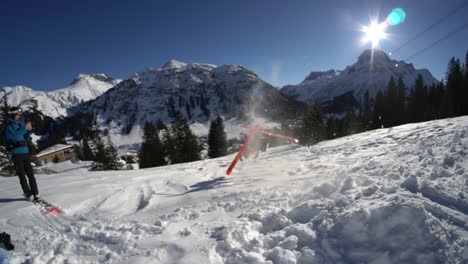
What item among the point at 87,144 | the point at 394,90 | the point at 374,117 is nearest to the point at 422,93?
the point at 394,90

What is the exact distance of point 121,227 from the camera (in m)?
4.59

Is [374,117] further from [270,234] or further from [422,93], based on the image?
[270,234]

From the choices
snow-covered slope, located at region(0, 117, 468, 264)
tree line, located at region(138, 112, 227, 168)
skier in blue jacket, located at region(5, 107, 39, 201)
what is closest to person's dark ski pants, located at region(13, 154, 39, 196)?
skier in blue jacket, located at region(5, 107, 39, 201)

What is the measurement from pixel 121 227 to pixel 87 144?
66622mm

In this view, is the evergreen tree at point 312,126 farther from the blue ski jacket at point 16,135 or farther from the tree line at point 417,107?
the blue ski jacket at point 16,135

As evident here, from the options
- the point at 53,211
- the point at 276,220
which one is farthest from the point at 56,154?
the point at 276,220

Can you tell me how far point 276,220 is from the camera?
4328mm

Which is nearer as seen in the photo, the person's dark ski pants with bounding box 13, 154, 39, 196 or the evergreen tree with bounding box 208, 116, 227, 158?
the person's dark ski pants with bounding box 13, 154, 39, 196

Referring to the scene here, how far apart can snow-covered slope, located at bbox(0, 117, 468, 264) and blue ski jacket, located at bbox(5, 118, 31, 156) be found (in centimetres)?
144

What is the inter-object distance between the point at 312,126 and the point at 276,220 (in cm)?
2209

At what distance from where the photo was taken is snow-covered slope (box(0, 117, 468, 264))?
3.32 m

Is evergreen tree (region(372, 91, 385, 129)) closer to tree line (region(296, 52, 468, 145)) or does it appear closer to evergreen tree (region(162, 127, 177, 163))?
tree line (region(296, 52, 468, 145))

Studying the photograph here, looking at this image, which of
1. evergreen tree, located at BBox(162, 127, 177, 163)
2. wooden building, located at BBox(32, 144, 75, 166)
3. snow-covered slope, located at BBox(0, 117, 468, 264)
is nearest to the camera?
snow-covered slope, located at BBox(0, 117, 468, 264)

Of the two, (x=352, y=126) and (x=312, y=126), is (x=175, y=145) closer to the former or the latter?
(x=312, y=126)
